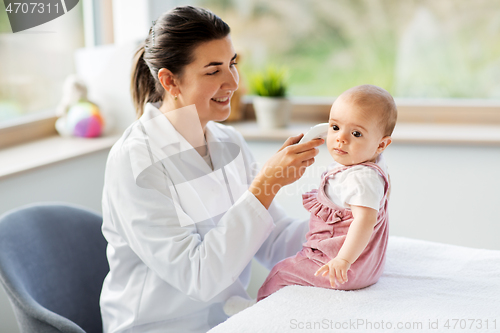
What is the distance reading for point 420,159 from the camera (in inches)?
82.0

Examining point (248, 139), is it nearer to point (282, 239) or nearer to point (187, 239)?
point (282, 239)

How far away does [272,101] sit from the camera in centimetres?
229

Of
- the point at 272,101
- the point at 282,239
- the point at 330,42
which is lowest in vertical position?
the point at 282,239

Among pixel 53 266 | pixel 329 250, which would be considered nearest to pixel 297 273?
pixel 329 250

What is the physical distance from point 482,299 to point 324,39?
170 cm

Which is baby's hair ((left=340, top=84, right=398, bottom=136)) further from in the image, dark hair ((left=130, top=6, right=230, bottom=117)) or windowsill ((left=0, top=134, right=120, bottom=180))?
windowsill ((left=0, top=134, right=120, bottom=180))

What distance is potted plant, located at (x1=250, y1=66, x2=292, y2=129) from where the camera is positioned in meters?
2.30

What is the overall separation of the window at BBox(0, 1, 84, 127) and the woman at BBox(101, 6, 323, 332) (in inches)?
33.0

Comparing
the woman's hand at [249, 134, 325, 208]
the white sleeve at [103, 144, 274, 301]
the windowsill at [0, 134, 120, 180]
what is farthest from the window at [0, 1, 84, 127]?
the woman's hand at [249, 134, 325, 208]

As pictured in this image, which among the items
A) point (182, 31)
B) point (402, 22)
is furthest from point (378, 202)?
point (402, 22)

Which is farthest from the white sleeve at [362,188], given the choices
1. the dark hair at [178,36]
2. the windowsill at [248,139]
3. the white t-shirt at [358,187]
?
the windowsill at [248,139]

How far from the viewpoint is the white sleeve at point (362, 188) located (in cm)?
101

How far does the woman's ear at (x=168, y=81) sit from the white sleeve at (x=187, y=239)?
0.26 m

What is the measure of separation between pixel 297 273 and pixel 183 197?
Answer: 0.34 meters
